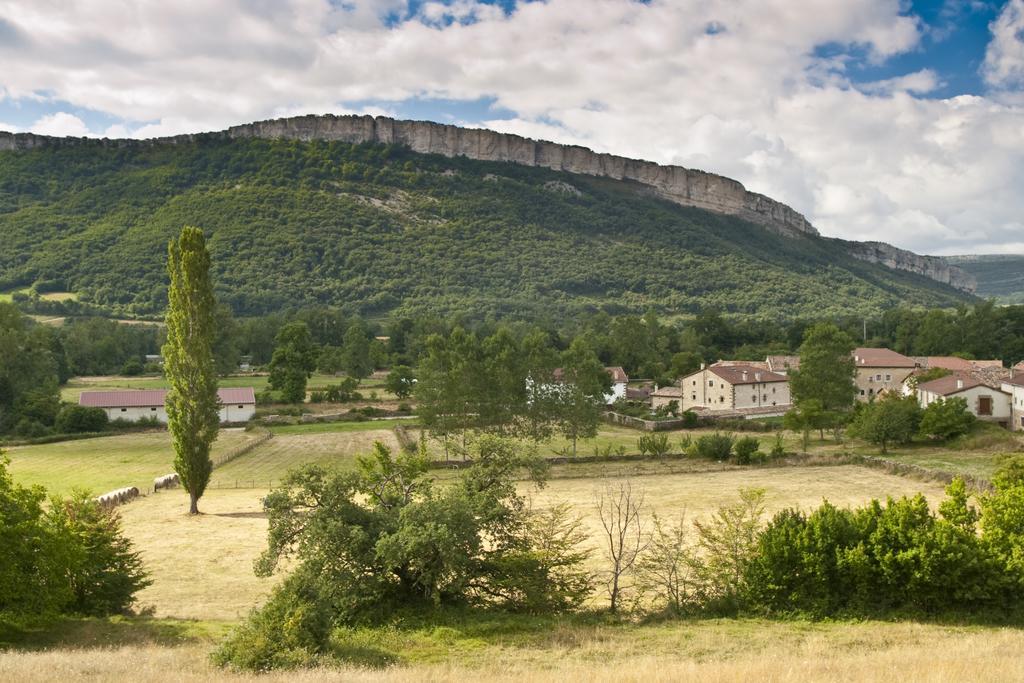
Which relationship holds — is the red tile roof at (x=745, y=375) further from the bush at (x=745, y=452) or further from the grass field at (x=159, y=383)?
the grass field at (x=159, y=383)

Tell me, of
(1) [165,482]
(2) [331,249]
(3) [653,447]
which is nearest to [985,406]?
(3) [653,447]

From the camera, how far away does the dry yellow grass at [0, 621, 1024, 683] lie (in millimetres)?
14180

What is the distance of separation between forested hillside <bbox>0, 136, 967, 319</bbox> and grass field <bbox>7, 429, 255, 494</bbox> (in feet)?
273

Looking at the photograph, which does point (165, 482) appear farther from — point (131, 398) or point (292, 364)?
point (292, 364)

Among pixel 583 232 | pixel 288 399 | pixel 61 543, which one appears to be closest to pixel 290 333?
pixel 288 399

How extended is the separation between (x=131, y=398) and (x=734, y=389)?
172 ft

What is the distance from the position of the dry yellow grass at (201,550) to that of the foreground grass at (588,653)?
3.05 meters

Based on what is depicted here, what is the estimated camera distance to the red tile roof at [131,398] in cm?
6475

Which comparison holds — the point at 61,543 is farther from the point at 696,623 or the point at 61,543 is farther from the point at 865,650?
the point at 865,650

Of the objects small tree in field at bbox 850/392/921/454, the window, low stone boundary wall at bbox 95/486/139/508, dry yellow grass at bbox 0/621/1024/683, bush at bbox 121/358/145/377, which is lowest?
low stone boundary wall at bbox 95/486/139/508

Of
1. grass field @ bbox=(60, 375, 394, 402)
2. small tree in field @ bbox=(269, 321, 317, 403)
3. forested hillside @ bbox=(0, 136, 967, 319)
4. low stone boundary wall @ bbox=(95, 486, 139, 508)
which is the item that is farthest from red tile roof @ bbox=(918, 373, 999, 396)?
forested hillside @ bbox=(0, 136, 967, 319)

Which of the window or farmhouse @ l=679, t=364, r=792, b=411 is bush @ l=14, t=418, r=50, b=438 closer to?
farmhouse @ l=679, t=364, r=792, b=411

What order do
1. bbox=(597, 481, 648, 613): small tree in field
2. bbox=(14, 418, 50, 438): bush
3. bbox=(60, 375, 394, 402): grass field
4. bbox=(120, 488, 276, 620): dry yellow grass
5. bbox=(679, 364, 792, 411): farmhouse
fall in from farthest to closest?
bbox=(60, 375, 394, 402): grass field
bbox=(679, 364, 792, 411): farmhouse
bbox=(14, 418, 50, 438): bush
bbox=(120, 488, 276, 620): dry yellow grass
bbox=(597, 481, 648, 613): small tree in field

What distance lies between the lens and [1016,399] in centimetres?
5938
